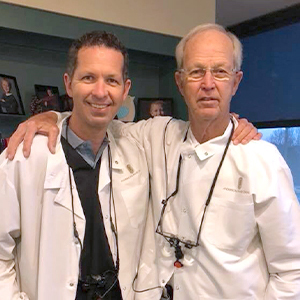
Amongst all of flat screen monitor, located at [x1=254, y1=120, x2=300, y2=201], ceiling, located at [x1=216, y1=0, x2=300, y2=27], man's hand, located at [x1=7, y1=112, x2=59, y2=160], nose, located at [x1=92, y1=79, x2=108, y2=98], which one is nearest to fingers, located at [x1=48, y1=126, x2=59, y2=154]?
man's hand, located at [x1=7, y1=112, x2=59, y2=160]

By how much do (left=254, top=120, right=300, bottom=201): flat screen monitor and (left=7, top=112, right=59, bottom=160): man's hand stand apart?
1.44 metres

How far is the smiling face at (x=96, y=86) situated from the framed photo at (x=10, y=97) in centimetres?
93

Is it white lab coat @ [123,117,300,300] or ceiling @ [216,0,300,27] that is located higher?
ceiling @ [216,0,300,27]

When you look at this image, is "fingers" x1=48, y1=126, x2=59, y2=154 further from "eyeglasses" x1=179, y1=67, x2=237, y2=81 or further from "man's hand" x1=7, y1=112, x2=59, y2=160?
"eyeglasses" x1=179, y1=67, x2=237, y2=81

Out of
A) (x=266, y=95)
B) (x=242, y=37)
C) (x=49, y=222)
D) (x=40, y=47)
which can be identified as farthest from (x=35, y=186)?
(x=242, y=37)

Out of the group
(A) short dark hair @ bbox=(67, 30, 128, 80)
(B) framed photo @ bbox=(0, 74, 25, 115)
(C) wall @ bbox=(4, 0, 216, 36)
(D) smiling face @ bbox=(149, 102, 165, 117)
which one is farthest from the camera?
(D) smiling face @ bbox=(149, 102, 165, 117)

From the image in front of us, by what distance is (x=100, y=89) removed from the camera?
130 cm

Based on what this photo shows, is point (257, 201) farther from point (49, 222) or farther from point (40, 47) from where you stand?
point (40, 47)

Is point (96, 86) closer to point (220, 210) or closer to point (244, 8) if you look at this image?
point (220, 210)

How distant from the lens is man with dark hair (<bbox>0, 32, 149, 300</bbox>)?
1.27 m

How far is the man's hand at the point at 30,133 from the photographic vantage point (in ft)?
4.19

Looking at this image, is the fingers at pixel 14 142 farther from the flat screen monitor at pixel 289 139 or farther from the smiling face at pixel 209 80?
the flat screen monitor at pixel 289 139

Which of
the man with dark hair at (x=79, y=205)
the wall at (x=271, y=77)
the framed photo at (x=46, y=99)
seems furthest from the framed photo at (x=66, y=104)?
the wall at (x=271, y=77)

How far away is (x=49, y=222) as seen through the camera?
50.1 inches
